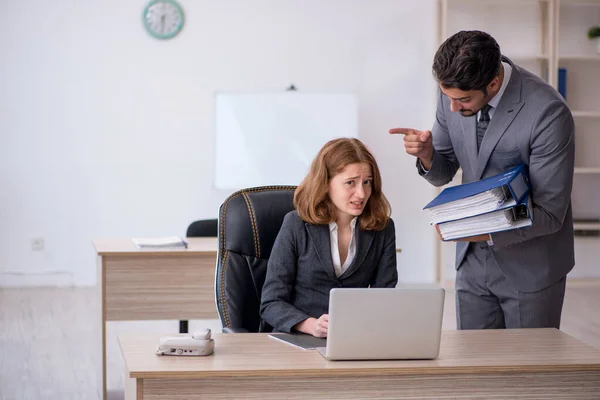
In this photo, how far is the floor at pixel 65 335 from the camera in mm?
3789

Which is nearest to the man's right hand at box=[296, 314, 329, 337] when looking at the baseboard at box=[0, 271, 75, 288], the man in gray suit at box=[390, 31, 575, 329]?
the man in gray suit at box=[390, 31, 575, 329]

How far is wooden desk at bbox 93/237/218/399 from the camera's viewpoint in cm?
363

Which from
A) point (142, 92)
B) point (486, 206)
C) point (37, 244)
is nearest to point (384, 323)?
point (486, 206)

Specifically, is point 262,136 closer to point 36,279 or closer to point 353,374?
point 36,279

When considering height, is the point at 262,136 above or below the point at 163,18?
below

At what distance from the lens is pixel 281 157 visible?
6180mm

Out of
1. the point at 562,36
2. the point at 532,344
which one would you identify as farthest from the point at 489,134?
the point at 562,36

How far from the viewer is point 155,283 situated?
3.70 metres

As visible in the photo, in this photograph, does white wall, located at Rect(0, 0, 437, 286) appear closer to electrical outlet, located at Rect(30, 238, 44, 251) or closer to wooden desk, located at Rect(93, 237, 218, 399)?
electrical outlet, located at Rect(30, 238, 44, 251)

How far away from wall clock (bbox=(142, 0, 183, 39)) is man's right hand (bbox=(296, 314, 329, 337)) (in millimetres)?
4363

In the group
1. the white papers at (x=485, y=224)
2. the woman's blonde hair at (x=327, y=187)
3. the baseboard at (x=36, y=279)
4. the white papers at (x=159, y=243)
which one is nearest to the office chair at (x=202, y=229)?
the white papers at (x=159, y=243)

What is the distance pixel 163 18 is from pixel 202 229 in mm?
2587

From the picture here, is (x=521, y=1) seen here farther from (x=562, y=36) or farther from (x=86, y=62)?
(x=86, y=62)

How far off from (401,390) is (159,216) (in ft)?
→ 15.3
